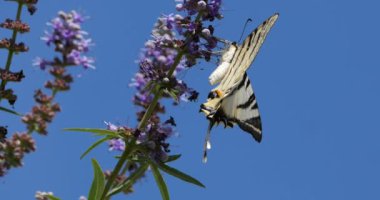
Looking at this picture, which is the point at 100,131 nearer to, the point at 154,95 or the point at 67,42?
the point at 154,95

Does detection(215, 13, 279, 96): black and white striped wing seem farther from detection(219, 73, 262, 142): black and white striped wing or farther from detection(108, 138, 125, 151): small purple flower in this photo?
detection(108, 138, 125, 151): small purple flower

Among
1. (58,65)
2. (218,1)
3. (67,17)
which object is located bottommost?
(218,1)

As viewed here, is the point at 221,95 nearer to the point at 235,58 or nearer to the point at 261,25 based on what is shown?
the point at 235,58

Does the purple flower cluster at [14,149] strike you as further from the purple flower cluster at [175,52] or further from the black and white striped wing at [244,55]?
the black and white striped wing at [244,55]

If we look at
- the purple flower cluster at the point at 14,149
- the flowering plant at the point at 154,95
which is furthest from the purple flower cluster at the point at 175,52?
the purple flower cluster at the point at 14,149

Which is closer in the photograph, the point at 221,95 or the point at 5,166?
the point at 5,166

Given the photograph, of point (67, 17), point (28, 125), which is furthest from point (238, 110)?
point (67, 17)
